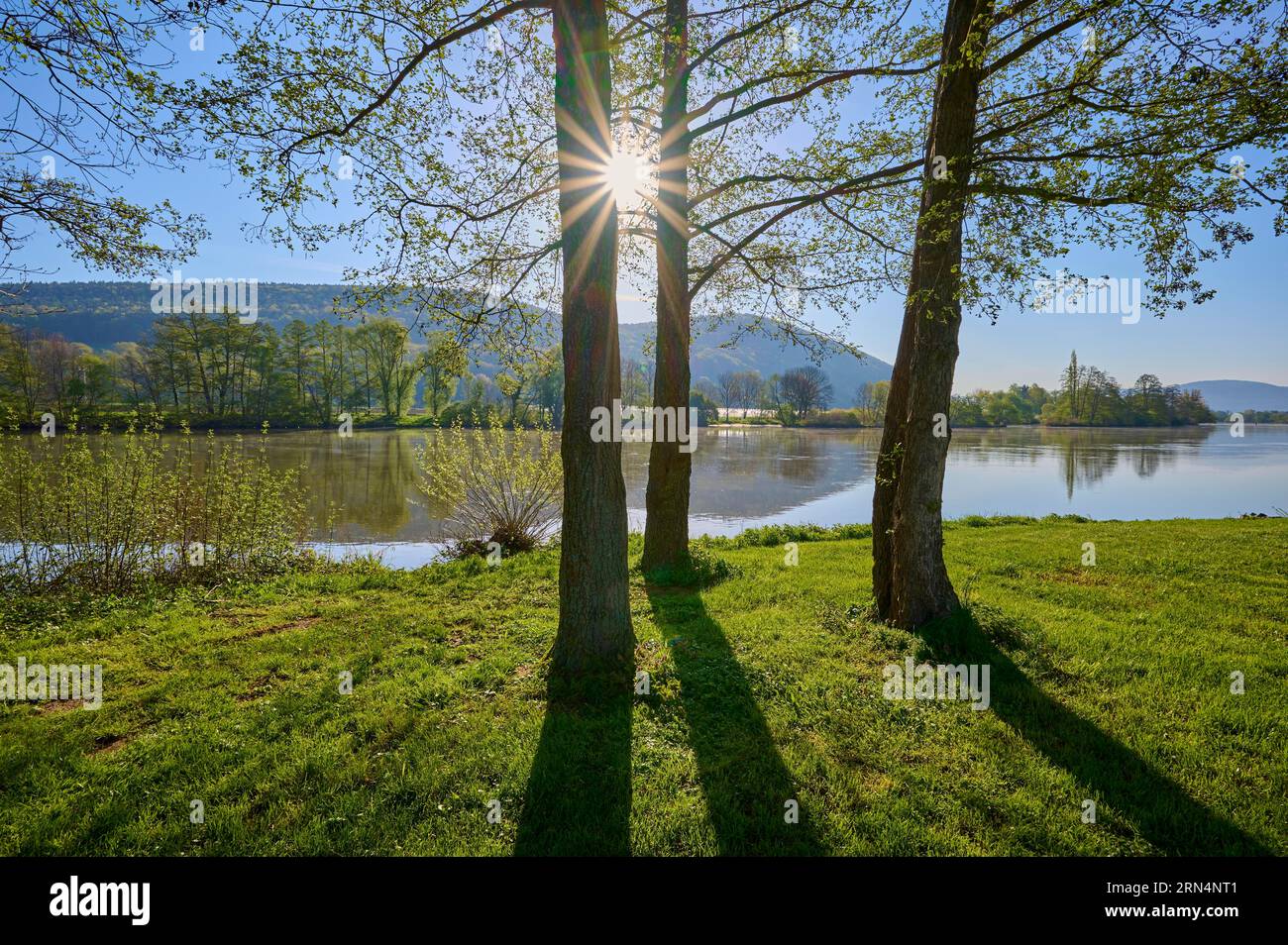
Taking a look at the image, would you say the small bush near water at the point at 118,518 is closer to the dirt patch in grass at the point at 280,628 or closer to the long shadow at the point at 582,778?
the dirt patch in grass at the point at 280,628

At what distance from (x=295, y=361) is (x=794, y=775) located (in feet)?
245

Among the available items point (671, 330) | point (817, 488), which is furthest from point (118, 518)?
point (817, 488)

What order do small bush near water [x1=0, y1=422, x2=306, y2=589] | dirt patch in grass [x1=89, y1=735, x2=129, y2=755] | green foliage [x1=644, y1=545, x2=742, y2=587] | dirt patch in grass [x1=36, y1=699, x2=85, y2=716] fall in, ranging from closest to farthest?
1. dirt patch in grass [x1=89, y1=735, x2=129, y2=755]
2. dirt patch in grass [x1=36, y1=699, x2=85, y2=716]
3. small bush near water [x1=0, y1=422, x2=306, y2=589]
4. green foliage [x1=644, y1=545, x2=742, y2=587]

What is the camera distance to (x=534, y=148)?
23.5 ft

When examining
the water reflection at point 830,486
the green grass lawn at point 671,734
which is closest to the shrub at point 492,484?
the water reflection at point 830,486

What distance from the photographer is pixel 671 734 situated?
13.8 ft

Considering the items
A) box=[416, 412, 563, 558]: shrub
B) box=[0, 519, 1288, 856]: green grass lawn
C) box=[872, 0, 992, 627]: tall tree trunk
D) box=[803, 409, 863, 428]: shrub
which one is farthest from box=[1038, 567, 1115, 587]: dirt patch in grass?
box=[803, 409, 863, 428]: shrub

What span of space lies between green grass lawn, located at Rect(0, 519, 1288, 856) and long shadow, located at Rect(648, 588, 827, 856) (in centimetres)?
2

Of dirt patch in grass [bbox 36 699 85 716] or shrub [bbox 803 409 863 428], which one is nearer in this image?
dirt patch in grass [bbox 36 699 85 716]

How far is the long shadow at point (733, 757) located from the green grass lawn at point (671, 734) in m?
0.02

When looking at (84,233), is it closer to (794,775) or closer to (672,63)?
(672,63)

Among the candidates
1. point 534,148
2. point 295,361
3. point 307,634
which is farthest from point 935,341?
point 295,361

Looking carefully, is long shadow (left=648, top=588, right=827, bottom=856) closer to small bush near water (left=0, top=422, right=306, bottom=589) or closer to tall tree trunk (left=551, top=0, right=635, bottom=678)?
tall tree trunk (left=551, top=0, right=635, bottom=678)

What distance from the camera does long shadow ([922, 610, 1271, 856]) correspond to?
2978mm
